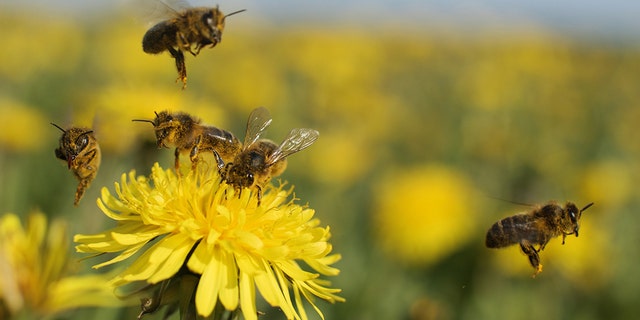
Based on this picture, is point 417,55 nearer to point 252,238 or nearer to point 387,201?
point 387,201

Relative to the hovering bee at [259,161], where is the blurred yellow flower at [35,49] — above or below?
above

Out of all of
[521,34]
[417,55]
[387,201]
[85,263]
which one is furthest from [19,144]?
[521,34]

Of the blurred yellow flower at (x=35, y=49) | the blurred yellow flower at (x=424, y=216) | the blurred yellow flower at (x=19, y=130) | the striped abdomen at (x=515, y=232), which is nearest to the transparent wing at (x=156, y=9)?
the striped abdomen at (x=515, y=232)

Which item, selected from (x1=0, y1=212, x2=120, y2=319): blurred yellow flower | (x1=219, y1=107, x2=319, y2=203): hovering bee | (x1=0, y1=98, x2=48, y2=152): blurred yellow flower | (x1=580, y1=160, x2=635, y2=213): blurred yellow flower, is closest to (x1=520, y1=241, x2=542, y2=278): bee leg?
(x1=219, y1=107, x2=319, y2=203): hovering bee

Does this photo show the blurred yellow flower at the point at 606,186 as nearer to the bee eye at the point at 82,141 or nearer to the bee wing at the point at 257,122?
the bee wing at the point at 257,122

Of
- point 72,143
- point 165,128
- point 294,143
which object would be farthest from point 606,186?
point 72,143

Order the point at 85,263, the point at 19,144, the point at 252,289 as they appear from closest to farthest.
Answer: the point at 252,289
the point at 85,263
the point at 19,144
